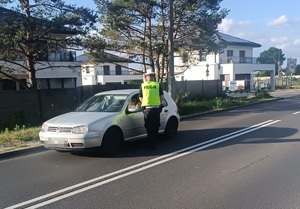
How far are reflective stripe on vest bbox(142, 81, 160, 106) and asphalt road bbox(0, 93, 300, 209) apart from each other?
116cm

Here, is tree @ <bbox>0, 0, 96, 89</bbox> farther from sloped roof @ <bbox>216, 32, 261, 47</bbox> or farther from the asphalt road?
sloped roof @ <bbox>216, 32, 261, 47</bbox>

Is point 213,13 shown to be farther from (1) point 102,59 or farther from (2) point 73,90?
(2) point 73,90

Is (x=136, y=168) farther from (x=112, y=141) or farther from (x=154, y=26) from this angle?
(x=154, y=26)

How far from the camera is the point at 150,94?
28.2 ft

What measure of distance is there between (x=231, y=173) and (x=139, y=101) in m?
3.68

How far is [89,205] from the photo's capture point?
4.88m

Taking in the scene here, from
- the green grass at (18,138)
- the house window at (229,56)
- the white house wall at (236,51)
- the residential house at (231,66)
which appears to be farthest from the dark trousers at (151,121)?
the house window at (229,56)

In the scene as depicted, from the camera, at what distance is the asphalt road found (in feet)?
16.4

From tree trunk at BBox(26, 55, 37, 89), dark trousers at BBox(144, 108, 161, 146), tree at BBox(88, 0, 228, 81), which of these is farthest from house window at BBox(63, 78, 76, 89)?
dark trousers at BBox(144, 108, 161, 146)

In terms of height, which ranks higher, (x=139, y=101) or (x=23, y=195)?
(x=139, y=101)

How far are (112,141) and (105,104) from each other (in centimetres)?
Result: 119

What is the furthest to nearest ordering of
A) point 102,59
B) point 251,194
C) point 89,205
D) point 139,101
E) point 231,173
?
point 102,59 < point 139,101 < point 231,173 < point 251,194 < point 89,205

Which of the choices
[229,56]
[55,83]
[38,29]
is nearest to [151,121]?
[38,29]

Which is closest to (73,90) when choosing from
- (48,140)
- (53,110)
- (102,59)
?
(53,110)
